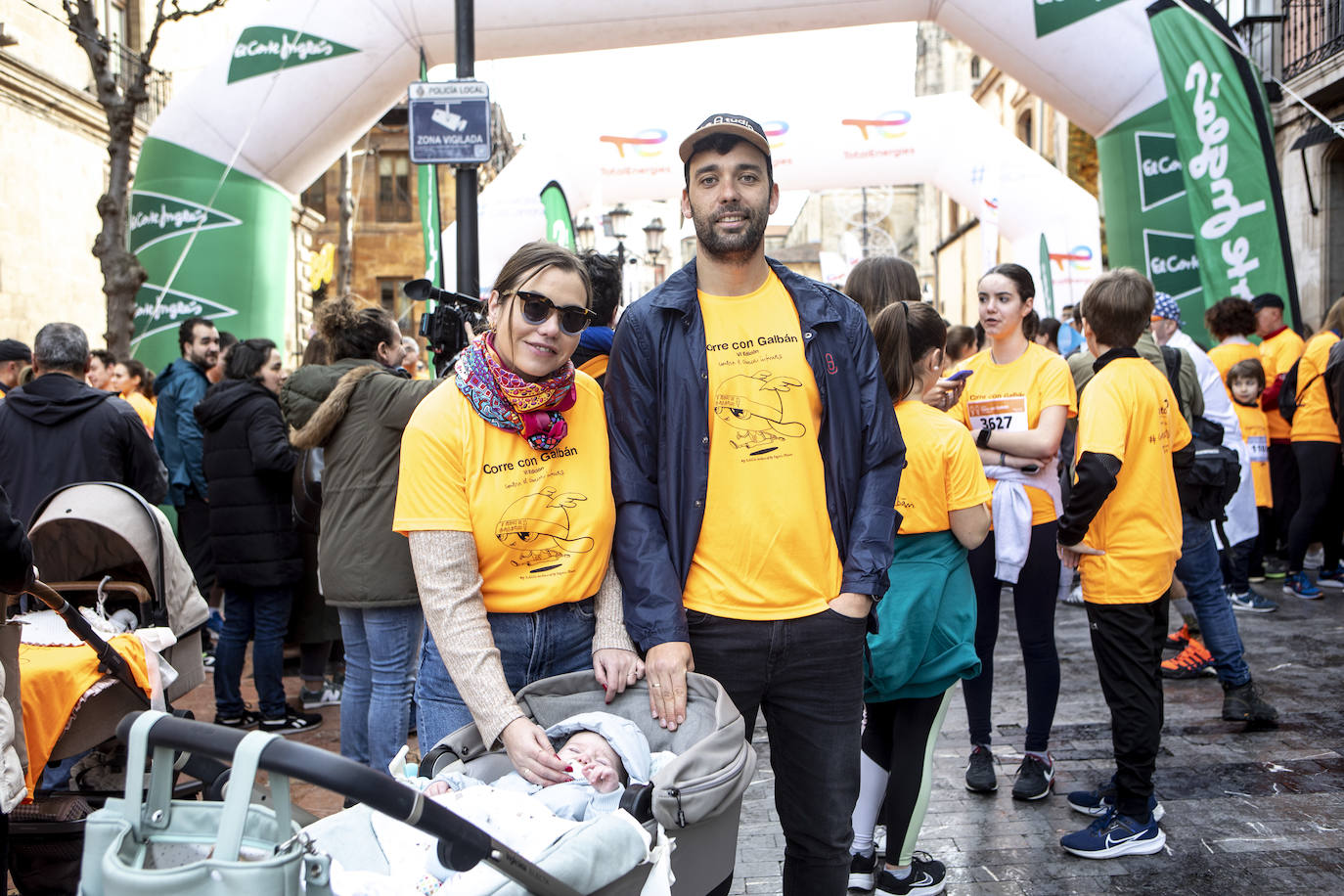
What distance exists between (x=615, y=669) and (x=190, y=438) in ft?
17.9

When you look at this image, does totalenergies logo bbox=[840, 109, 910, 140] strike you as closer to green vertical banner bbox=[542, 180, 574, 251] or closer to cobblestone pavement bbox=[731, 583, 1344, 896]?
green vertical banner bbox=[542, 180, 574, 251]

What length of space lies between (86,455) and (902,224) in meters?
52.2

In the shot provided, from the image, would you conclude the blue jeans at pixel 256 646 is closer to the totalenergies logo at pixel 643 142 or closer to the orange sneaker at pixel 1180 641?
the orange sneaker at pixel 1180 641

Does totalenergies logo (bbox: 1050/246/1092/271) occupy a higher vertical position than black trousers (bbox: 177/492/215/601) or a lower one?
higher

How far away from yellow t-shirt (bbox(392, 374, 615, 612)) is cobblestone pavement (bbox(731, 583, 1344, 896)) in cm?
167

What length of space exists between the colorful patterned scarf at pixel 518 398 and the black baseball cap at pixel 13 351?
623 centimetres

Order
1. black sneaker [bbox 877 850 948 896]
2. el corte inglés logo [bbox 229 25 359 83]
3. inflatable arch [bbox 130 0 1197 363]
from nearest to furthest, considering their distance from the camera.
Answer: black sneaker [bbox 877 850 948 896] → inflatable arch [bbox 130 0 1197 363] → el corte inglés logo [bbox 229 25 359 83]

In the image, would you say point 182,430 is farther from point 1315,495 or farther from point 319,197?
point 319,197

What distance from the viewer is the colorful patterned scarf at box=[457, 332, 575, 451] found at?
2.49m

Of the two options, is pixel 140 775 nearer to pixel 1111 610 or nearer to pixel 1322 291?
pixel 1111 610

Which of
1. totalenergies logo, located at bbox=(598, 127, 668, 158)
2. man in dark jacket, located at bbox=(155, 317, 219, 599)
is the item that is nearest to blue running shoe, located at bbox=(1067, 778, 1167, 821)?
man in dark jacket, located at bbox=(155, 317, 219, 599)

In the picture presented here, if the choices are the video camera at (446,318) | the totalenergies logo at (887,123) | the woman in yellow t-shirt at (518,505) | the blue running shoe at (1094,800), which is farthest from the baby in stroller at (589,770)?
the totalenergies logo at (887,123)

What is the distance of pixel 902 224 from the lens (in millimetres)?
54219

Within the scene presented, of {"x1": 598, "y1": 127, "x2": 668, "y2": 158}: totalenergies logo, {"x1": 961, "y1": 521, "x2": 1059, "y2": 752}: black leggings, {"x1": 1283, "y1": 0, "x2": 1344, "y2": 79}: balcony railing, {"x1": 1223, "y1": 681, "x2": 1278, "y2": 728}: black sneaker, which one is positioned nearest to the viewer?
{"x1": 961, "y1": 521, "x2": 1059, "y2": 752}: black leggings
